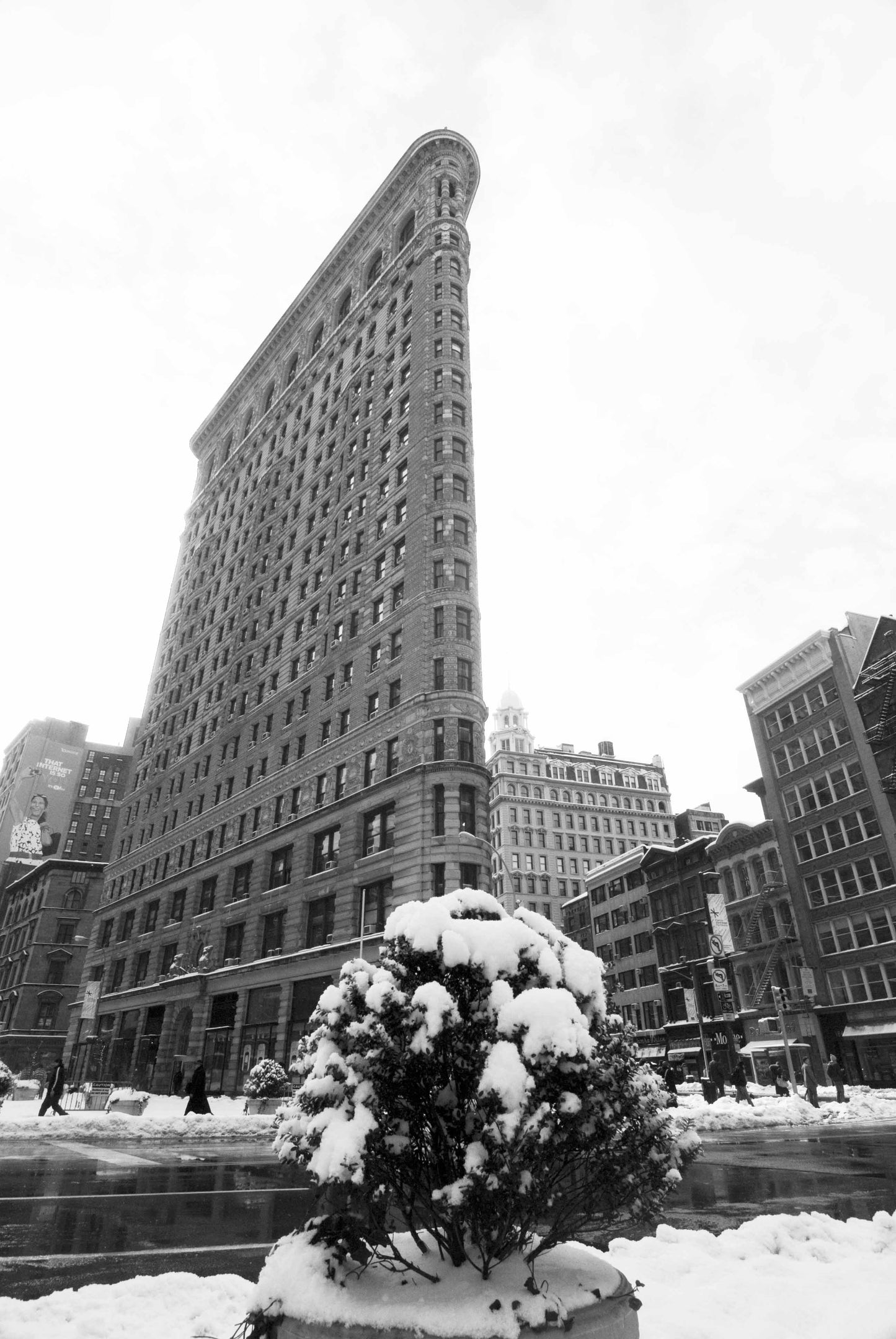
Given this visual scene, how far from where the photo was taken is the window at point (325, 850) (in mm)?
41562

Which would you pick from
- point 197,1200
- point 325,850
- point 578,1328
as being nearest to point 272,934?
point 325,850

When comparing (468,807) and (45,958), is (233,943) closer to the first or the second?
(468,807)

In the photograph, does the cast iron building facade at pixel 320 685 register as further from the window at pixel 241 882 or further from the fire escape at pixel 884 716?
the fire escape at pixel 884 716

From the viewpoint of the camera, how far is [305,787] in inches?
1788

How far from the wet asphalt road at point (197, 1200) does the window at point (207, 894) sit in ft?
105

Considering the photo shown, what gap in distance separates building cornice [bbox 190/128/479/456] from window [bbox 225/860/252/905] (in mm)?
50450

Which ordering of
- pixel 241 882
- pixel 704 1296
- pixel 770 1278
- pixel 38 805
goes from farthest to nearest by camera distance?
pixel 38 805 → pixel 241 882 → pixel 770 1278 → pixel 704 1296

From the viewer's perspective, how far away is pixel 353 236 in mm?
68812

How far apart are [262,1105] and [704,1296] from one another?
25817 millimetres

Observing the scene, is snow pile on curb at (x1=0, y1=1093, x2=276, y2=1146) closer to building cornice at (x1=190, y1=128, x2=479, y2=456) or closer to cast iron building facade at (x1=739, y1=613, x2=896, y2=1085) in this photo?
cast iron building facade at (x1=739, y1=613, x2=896, y2=1085)

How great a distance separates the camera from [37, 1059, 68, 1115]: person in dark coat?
26.2 m

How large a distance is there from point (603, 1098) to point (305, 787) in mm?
42099

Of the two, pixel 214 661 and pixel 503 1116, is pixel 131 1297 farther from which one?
pixel 214 661

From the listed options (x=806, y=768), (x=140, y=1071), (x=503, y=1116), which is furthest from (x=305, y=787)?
(x=503, y=1116)
